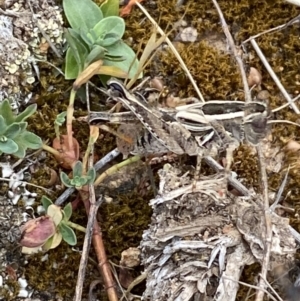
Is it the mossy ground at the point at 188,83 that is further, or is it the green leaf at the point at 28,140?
the mossy ground at the point at 188,83

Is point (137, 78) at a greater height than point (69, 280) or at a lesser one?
greater

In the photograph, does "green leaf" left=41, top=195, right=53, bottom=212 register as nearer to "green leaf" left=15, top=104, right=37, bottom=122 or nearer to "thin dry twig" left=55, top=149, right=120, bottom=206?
"thin dry twig" left=55, top=149, right=120, bottom=206

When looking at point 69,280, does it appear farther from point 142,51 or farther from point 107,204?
point 142,51

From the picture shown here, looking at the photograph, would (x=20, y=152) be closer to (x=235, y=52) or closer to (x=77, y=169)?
(x=77, y=169)

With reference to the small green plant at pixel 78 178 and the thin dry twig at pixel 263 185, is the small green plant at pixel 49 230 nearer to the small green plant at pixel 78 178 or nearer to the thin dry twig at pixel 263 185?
the small green plant at pixel 78 178

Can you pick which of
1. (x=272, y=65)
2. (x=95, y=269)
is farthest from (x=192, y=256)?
(x=272, y=65)

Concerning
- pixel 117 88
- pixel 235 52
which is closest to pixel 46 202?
pixel 117 88

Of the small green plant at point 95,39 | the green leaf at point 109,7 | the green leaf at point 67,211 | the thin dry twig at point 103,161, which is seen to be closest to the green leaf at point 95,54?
the small green plant at point 95,39
